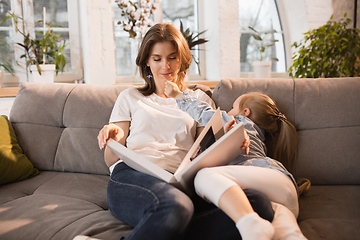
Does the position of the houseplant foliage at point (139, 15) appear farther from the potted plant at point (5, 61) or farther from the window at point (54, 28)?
the potted plant at point (5, 61)

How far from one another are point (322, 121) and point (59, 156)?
1489 millimetres

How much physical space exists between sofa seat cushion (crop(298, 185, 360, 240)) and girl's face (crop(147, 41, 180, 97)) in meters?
0.89

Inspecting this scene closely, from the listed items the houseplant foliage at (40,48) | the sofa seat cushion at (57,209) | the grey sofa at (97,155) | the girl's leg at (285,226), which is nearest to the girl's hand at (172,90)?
the grey sofa at (97,155)

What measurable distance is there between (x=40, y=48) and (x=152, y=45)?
1.34m

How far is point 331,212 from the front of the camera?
1192 mm

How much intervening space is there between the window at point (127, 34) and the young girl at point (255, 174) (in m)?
1.38

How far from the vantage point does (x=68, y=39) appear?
262 cm

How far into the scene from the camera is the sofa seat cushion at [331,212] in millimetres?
1033

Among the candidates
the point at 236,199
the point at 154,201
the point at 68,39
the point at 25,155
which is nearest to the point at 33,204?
the point at 25,155

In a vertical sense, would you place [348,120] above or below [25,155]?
above

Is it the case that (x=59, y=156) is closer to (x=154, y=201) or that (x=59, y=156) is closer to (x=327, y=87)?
(x=154, y=201)

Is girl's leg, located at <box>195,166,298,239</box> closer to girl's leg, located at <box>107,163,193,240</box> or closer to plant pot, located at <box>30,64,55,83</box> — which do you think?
girl's leg, located at <box>107,163,193,240</box>

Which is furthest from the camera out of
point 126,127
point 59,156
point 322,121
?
point 59,156

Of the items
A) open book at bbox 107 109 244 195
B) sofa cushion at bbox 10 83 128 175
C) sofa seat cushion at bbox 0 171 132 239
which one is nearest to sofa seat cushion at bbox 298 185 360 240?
open book at bbox 107 109 244 195
